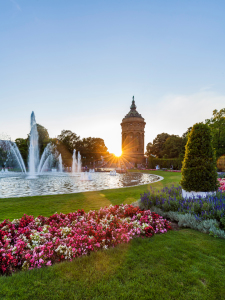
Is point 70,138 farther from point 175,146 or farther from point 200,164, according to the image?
point 200,164

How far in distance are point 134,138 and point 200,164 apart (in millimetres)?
60074

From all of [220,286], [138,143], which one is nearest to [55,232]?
[220,286]

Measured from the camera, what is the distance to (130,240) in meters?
3.90

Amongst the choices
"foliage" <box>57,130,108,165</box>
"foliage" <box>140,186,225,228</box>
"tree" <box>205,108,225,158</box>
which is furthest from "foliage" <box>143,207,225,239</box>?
"foliage" <box>57,130,108,165</box>

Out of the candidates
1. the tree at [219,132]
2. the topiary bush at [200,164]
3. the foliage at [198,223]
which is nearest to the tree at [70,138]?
the tree at [219,132]

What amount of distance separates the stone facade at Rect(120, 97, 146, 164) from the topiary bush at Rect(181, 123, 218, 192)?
57571 mm

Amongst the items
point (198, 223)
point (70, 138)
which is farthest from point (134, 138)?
point (198, 223)

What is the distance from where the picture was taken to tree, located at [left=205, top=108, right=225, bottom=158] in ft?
99.2

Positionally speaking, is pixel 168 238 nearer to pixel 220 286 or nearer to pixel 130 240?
pixel 130 240

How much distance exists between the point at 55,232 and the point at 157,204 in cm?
370

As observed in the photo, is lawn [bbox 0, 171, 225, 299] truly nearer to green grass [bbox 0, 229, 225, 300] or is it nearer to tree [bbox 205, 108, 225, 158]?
green grass [bbox 0, 229, 225, 300]

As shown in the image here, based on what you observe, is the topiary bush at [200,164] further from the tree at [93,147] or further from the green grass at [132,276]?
the tree at [93,147]

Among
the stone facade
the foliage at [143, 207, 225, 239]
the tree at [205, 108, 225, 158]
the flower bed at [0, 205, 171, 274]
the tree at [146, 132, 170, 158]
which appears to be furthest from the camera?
the tree at [146, 132, 170, 158]

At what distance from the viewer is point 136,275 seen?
8.87ft
